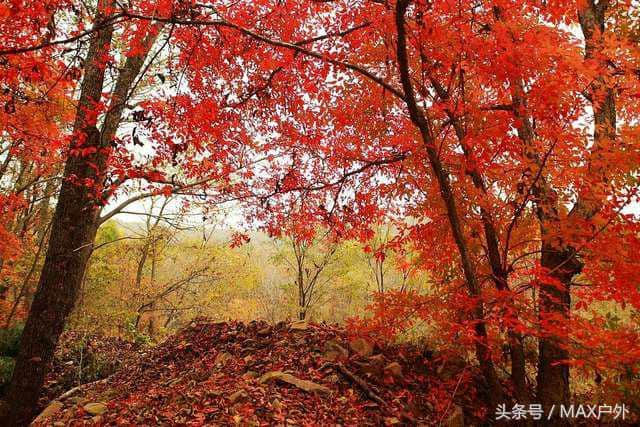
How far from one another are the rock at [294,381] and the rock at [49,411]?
11.3ft

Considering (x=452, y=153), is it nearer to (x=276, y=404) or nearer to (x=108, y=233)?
(x=276, y=404)

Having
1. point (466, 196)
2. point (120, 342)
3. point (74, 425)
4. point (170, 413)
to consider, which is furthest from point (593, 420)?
point (120, 342)

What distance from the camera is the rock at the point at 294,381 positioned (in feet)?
16.7

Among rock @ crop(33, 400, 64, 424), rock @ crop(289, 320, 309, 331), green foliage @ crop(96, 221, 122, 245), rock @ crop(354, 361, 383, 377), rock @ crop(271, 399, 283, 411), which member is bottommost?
rock @ crop(33, 400, 64, 424)

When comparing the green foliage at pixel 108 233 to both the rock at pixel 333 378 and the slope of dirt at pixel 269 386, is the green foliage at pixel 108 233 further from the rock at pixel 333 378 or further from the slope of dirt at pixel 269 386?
the rock at pixel 333 378

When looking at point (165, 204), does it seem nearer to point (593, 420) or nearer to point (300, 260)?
point (300, 260)

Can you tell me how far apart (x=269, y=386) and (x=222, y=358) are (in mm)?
1621

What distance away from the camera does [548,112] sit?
13.6 feet

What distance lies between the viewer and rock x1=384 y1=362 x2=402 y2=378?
5.77 meters

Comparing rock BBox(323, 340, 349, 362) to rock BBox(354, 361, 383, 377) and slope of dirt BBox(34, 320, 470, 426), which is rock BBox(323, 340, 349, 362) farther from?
rock BBox(354, 361, 383, 377)

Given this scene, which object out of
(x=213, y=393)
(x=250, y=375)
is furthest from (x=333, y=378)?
(x=213, y=393)

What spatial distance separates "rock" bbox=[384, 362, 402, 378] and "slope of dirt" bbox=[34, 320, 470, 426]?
0.05 feet

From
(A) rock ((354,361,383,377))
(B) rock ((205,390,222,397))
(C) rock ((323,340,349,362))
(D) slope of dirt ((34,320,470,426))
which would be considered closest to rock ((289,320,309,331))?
(D) slope of dirt ((34,320,470,426))

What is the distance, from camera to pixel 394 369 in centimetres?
581
